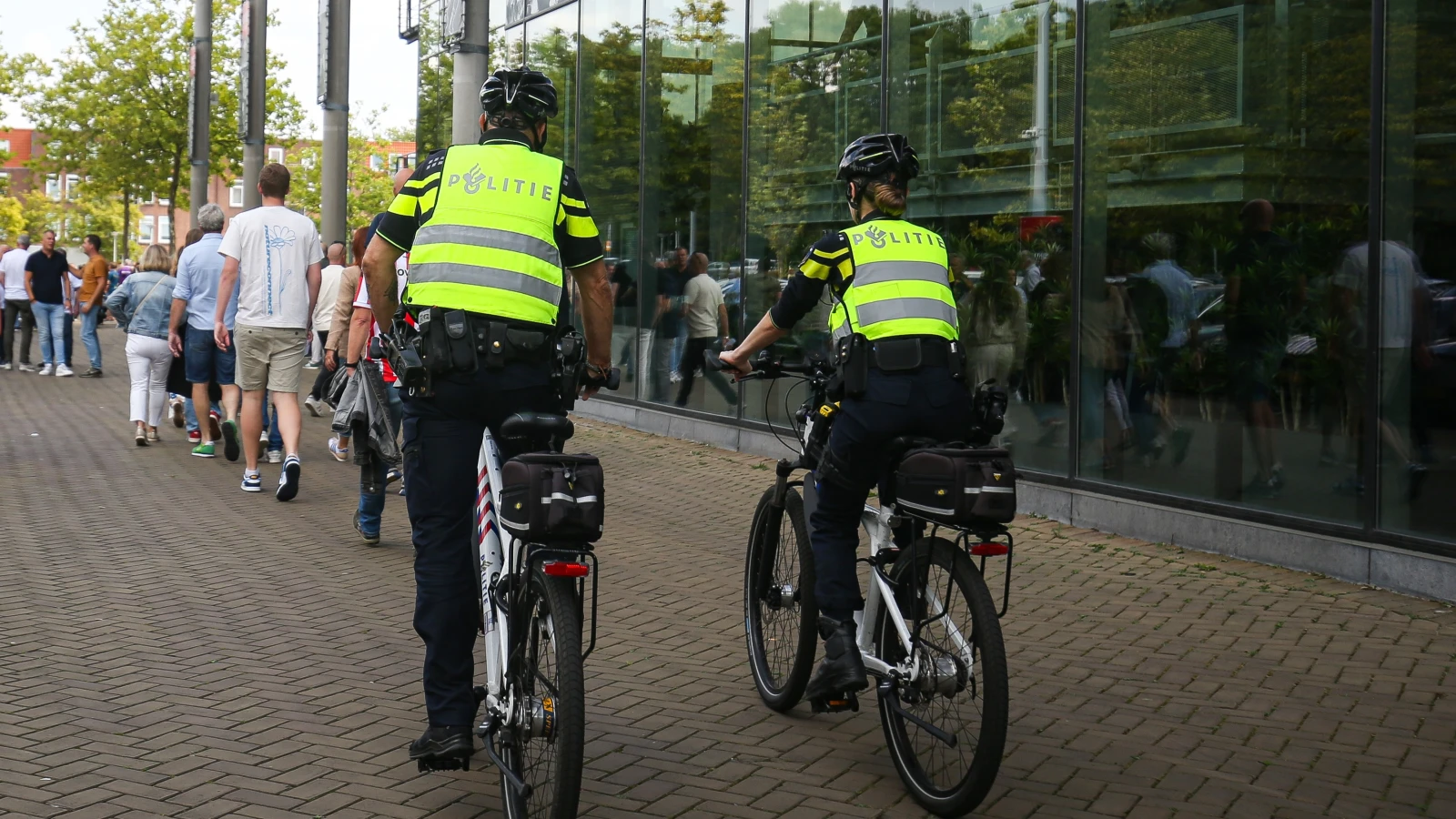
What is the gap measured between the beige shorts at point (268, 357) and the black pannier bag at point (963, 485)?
676 centimetres

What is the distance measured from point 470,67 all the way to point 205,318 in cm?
288

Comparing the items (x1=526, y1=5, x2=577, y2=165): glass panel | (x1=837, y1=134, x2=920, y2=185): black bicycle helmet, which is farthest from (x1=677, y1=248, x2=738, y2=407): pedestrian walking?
(x1=837, y1=134, x2=920, y2=185): black bicycle helmet

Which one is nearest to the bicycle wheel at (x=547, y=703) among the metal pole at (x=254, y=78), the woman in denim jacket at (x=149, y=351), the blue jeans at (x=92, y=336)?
the woman in denim jacket at (x=149, y=351)

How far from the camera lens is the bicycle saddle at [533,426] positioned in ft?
13.3

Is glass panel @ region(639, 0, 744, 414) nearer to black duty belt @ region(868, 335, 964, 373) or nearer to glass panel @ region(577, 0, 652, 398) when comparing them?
glass panel @ region(577, 0, 652, 398)

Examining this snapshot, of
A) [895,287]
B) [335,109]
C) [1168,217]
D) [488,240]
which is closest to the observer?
[488,240]

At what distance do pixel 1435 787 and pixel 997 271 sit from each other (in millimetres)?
6356

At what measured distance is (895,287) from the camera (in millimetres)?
4586

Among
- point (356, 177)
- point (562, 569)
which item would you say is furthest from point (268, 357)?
point (356, 177)

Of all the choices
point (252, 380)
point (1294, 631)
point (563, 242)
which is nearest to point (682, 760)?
point (563, 242)

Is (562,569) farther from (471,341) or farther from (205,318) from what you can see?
(205,318)

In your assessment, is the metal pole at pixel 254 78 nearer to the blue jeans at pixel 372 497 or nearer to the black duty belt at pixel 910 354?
the blue jeans at pixel 372 497

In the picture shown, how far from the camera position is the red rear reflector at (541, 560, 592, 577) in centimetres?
378

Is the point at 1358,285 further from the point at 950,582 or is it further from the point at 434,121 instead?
the point at 434,121
